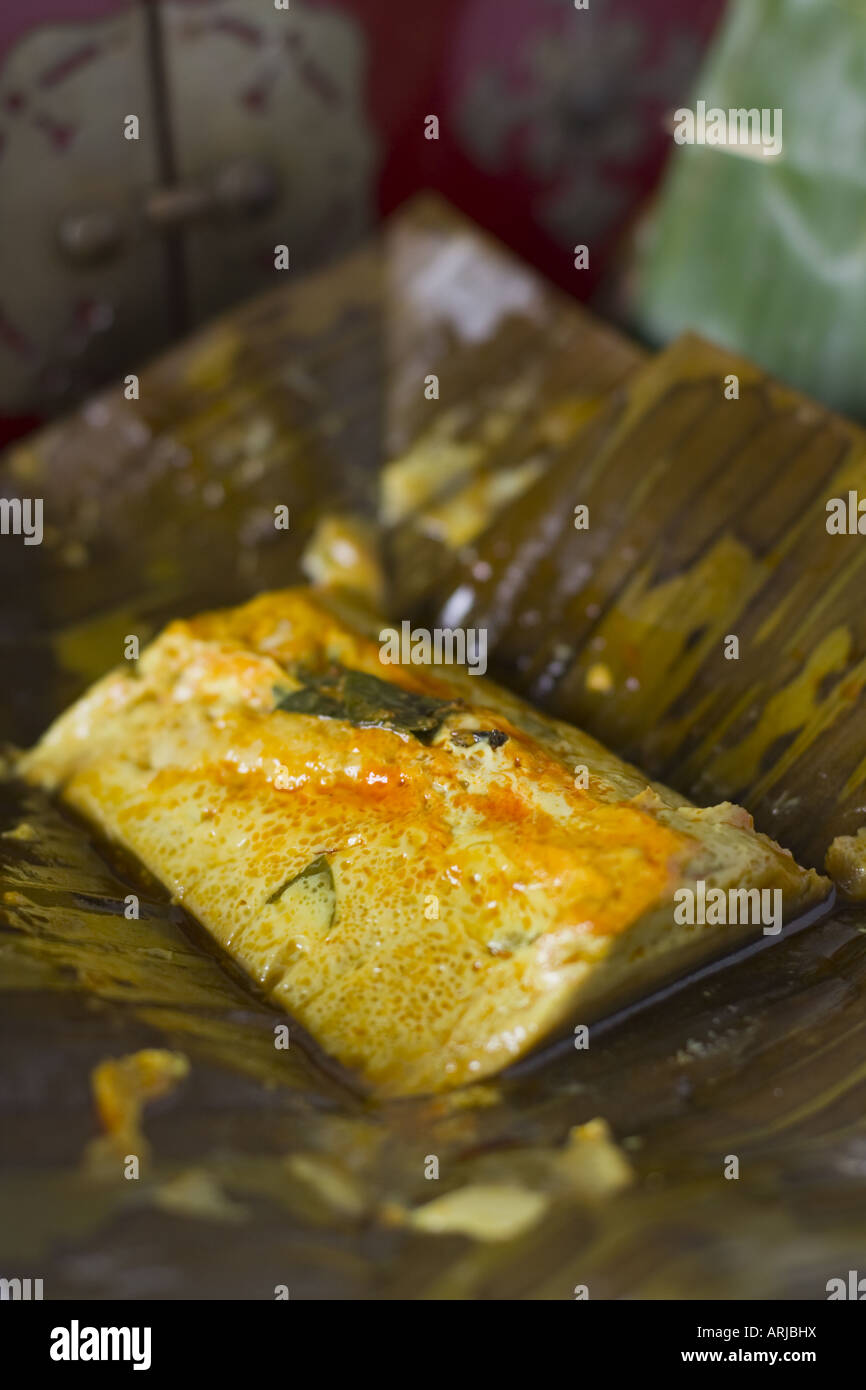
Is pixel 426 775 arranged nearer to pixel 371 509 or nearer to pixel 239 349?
pixel 371 509

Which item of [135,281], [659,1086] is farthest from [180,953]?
[135,281]

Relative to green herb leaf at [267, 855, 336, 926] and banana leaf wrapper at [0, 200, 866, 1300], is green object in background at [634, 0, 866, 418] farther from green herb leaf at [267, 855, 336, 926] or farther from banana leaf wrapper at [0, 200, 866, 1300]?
green herb leaf at [267, 855, 336, 926]

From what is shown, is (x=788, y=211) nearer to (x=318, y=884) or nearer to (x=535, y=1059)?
(x=318, y=884)

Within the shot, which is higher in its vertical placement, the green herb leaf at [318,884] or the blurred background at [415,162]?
the blurred background at [415,162]

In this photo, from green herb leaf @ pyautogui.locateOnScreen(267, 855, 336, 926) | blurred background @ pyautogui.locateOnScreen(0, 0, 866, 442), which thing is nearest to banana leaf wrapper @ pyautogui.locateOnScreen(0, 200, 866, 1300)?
green herb leaf @ pyautogui.locateOnScreen(267, 855, 336, 926)

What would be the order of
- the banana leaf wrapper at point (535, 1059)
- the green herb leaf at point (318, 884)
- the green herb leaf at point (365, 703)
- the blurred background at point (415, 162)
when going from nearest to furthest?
the banana leaf wrapper at point (535, 1059)
the green herb leaf at point (318, 884)
the green herb leaf at point (365, 703)
the blurred background at point (415, 162)

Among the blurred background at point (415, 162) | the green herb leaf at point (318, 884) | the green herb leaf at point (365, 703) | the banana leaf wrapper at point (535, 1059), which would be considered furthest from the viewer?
the blurred background at point (415, 162)

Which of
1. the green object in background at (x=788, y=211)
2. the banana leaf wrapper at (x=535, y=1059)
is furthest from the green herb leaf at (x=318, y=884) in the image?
the green object in background at (x=788, y=211)

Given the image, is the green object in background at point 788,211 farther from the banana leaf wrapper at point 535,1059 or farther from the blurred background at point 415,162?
the banana leaf wrapper at point 535,1059
